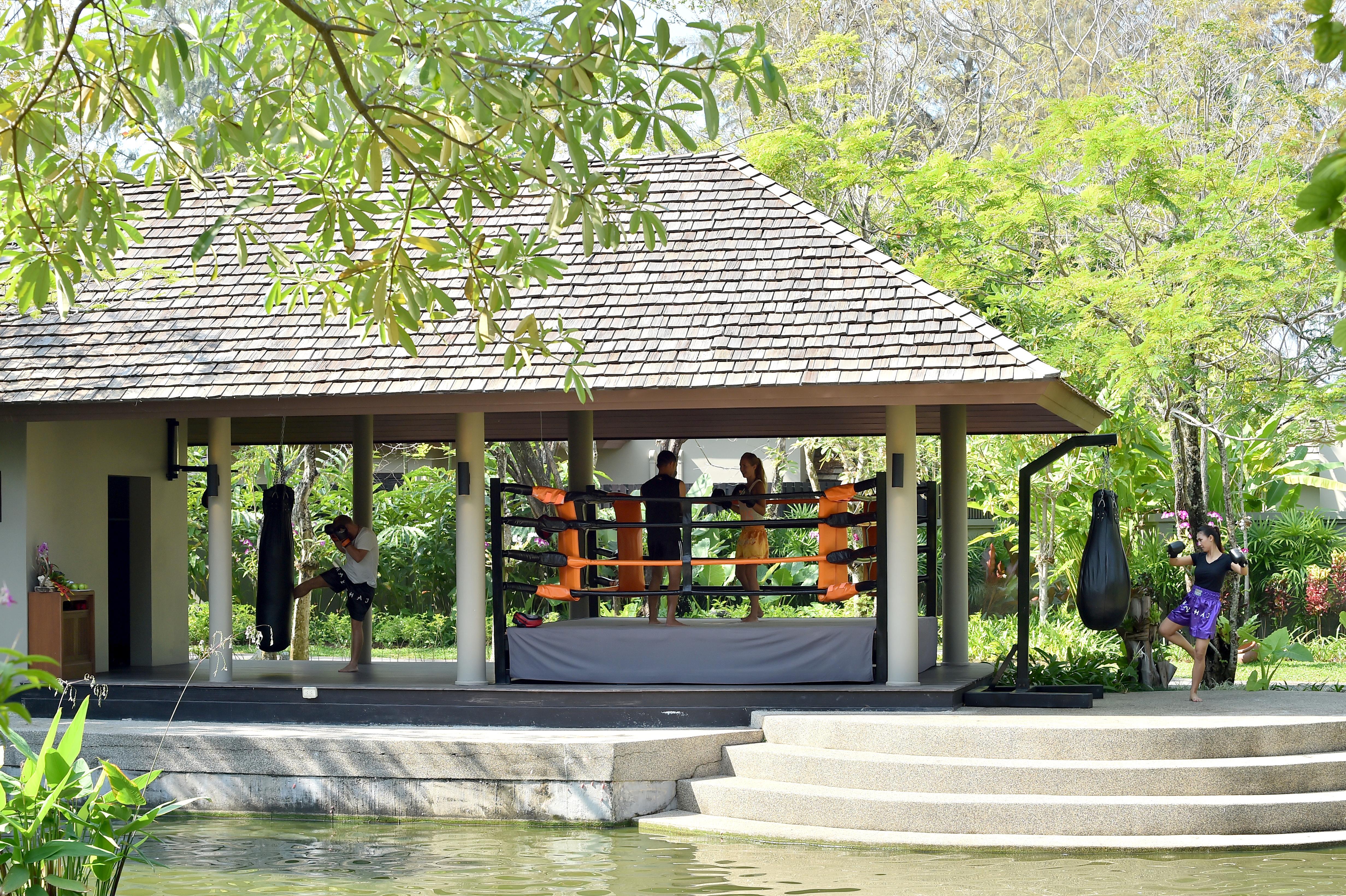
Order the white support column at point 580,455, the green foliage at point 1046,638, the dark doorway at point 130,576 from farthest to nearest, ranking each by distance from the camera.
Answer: the green foliage at point 1046,638 < the white support column at point 580,455 < the dark doorway at point 130,576

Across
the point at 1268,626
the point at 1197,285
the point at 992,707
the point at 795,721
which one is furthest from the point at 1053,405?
the point at 1268,626

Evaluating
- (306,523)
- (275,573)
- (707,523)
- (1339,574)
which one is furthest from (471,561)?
(1339,574)

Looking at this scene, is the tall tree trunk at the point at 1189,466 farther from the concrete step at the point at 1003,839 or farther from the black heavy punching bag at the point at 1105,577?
the concrete step at the point at 1003,839

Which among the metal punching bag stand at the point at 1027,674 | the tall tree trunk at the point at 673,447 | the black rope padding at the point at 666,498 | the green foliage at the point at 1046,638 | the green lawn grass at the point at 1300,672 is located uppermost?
the tall tree trunk at the point at 673,447

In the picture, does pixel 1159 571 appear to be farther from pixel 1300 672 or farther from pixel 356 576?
pixel 356 576

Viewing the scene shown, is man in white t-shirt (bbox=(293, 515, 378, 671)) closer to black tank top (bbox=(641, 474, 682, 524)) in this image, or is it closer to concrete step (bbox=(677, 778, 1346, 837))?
black tank top (bbox=(641, 474, 682, 524))

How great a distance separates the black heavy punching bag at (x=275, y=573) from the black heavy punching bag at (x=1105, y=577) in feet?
23.3

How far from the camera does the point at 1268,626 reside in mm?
19734

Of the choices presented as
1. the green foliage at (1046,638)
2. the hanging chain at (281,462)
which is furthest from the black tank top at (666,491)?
the green foliage at (1046,638)

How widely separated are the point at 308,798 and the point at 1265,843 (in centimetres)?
638

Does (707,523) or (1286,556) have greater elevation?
(707,523)

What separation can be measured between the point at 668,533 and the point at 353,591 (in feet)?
9.71

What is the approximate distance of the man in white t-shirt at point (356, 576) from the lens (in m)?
12.9

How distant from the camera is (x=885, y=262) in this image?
11820mm
